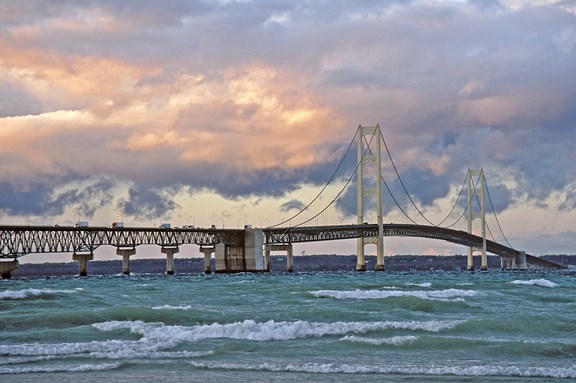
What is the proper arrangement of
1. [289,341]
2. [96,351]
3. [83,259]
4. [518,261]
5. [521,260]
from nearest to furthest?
[96,351] < [289,341] < [83,259] < [521,260] < [518,261]

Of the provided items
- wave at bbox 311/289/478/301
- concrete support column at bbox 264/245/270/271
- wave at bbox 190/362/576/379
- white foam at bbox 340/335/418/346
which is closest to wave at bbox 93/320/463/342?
white foam at bbox 340/335/418/346

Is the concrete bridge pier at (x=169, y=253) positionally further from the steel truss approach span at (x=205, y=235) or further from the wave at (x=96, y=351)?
the wave at (x=96, y=351)

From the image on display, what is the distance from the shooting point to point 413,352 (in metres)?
24.2

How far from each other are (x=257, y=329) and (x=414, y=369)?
8.10m

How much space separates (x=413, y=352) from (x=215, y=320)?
373 inches

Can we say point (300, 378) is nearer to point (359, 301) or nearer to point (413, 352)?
point (413, 352)

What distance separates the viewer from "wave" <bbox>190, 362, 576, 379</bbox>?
20.0 meters

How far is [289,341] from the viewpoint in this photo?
2620 cm

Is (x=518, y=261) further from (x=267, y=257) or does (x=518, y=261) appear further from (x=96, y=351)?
(x=96, y=351)

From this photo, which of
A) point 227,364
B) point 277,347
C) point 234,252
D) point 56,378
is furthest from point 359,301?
point 234,252

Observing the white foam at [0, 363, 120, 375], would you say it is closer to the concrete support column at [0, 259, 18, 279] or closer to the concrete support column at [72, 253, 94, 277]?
the concrete support column at [0, 259, 18, 279]

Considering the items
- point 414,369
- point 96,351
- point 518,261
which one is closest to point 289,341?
point 96,351

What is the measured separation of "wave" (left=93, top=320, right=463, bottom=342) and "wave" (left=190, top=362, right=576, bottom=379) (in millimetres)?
5467

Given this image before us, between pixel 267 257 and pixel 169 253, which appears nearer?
pixel 169 253
